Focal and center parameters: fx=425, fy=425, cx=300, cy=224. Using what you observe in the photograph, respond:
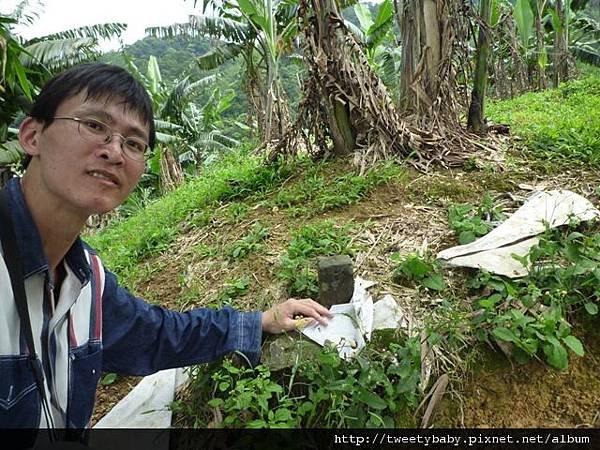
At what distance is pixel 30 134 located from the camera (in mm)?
1390

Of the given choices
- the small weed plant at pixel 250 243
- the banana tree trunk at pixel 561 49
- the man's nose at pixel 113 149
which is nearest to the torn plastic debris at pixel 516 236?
the small weed plant at pixel 250 243

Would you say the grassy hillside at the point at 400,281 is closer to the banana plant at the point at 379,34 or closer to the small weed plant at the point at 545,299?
the small weed plant at the point at 545,299

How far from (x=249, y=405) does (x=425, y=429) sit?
0.62 meters

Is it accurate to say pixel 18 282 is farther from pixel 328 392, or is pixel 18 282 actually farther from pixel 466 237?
pixel 466 237

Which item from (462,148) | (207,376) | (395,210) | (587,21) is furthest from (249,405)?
(587,21)

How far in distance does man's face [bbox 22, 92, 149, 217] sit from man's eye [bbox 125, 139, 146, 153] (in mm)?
42

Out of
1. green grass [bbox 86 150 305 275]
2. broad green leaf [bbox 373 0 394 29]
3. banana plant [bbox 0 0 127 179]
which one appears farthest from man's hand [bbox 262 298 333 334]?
banana plant [bbox 0 0 127 179]

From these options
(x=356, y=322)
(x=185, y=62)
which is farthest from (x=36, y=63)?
(x=185, y=62)

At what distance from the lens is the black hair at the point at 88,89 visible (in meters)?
1.39

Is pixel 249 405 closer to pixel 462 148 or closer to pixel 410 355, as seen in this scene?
pixel 410 355

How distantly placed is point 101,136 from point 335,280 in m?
1.11

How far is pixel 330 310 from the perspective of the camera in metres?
1.90

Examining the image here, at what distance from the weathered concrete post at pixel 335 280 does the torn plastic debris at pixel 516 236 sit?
527 mm

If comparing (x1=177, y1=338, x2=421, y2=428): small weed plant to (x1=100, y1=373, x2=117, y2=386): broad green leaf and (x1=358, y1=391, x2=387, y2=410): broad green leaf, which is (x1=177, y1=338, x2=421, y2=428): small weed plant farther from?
(x1=100, y1=373, x2=117, y2=386): broad green leaf
